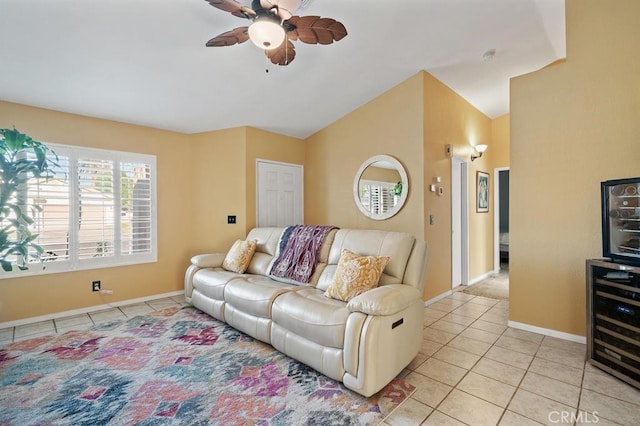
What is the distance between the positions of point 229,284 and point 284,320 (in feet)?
3.23

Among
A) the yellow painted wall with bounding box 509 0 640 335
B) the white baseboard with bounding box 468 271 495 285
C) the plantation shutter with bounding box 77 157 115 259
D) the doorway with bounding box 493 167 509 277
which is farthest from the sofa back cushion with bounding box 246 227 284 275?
the doorway with bounding box 493 167 509 277

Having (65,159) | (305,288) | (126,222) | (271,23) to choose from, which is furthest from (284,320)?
(65,159)

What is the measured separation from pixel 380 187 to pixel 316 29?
2.42 m

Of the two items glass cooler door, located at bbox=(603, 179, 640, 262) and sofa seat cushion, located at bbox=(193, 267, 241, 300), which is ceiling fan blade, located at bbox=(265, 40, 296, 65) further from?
glass cooler door, located at bbox=(603, 179, 640, 262)

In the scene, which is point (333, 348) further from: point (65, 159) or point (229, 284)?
point (65, 159)

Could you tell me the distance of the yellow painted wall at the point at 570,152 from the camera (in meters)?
2.49

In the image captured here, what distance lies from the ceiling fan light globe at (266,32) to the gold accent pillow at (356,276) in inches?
70.7

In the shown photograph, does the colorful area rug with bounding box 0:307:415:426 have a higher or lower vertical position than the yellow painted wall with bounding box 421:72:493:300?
lower

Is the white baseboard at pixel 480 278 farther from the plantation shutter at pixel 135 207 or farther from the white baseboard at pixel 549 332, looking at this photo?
the plantation shutter at pixel 135 207

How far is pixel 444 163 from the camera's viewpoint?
4.09m

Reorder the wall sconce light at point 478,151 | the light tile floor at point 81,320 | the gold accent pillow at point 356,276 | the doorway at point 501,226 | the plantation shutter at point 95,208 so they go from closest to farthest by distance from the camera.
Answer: the gold accent pillow at point 356,276
the light tile floor at point 81,320
the plantation shutter at point 95,208
the wall sconce light at point 478,151
the doorway at point 501,226

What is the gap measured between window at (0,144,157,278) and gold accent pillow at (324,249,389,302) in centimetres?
308

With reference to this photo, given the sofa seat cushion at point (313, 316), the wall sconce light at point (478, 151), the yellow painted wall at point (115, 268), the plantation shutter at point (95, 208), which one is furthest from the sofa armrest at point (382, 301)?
the wall sconce light at point (478, 151)

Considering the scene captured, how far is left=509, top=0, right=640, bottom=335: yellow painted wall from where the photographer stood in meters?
2.49
